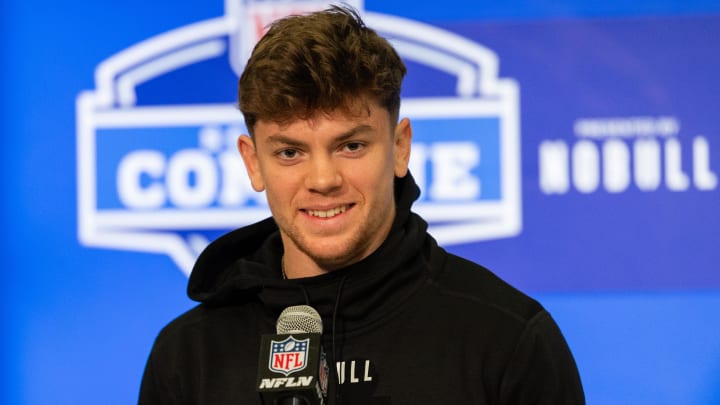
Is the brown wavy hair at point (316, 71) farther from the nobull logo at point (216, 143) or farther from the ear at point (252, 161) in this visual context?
the nobull logo at point (216, 143)

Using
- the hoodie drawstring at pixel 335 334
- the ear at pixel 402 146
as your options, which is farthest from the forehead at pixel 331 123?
the hoodie drawstring at pixel 335 334

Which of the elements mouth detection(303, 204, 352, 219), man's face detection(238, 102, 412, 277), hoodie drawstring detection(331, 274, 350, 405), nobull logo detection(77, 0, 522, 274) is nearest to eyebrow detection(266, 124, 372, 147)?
man's face detection(238, 102, 412, 277)

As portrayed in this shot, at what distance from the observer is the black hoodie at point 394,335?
141 cm

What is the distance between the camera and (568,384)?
1.42 metres

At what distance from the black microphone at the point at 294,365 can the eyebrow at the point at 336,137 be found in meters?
0.28

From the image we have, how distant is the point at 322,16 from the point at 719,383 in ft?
6.21

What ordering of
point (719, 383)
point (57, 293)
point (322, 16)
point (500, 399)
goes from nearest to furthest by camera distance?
point (500, 399), point (322, 16), point (719, 383), point (57, 293)

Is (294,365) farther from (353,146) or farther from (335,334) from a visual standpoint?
(353,146)

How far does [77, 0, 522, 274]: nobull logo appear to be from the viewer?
9.27 ft

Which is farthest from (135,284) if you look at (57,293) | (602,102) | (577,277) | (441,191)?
(602,102)

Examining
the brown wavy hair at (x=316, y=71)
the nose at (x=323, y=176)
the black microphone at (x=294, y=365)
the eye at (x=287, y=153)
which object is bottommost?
the black microphone at (x=294, y=365)

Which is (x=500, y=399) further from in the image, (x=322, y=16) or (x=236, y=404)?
(x=322, y=16)

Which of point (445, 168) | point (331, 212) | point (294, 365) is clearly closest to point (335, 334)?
point (331, 212)

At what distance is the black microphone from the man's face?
0.19 m
